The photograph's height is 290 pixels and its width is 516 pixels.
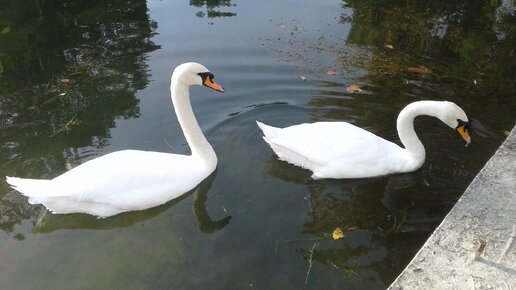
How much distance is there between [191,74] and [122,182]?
122cm

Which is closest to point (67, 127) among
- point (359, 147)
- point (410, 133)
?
point (359, 147)

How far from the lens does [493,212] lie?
3576 mm

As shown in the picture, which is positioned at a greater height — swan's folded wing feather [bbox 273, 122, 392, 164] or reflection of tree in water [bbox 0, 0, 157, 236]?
swan's folded wing feather [bbox 273, 122, 392, 164]

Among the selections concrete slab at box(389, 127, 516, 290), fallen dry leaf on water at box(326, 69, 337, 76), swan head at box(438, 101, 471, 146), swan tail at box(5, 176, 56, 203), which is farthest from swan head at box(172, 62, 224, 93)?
fallen dry leaf on water at box(326, 69, 337, 76)

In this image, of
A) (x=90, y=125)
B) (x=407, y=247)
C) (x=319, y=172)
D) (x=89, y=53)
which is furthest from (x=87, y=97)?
(x=407, y=247)

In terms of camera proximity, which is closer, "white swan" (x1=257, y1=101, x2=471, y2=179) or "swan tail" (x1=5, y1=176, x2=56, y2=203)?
"swan tail" (x1=5, y1=176, x2=56, y2=203)

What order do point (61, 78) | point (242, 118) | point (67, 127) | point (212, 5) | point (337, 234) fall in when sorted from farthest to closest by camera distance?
point (212, 5), point (61, 78), point (242, 118), point (67, 127), point (337, 234)

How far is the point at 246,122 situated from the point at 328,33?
3121 millimetres

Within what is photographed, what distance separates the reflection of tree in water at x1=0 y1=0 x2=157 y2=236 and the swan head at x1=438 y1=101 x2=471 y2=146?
3737 mm

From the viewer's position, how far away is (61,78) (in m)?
6.98

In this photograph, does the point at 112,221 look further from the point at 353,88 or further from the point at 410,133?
the point at 353,88

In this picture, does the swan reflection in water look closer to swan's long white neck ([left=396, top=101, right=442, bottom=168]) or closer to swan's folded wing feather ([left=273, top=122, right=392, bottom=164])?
swan's folded wing feather ([left=273, top=122, right=392, bottom=164])

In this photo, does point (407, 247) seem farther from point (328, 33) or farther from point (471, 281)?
point (328, 33)

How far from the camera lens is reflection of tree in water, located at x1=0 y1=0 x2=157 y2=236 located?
5.48m
